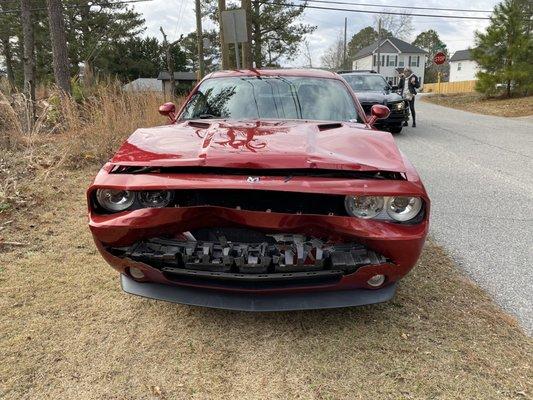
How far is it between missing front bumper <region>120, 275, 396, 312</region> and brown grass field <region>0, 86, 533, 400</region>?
0.27 m

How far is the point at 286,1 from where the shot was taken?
90.2 ft

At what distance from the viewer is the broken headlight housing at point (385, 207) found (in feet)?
7.23

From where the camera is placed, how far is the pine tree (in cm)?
2219

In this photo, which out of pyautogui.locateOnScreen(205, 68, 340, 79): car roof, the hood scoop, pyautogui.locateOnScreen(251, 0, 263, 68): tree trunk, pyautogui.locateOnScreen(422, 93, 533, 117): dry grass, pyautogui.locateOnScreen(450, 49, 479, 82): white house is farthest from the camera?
pyautogui.locateOnScreen(450, 49, 479, 82): white house

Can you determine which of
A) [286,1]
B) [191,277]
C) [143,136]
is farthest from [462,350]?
[286,1]

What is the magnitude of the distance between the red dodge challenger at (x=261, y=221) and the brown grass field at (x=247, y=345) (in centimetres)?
28

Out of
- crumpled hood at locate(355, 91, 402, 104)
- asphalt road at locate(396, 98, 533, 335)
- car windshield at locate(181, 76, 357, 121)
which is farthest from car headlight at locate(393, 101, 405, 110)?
car windshield at locate(181, 76, 357, 121)

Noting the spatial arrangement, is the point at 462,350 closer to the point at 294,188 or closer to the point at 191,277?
the point at 294,188

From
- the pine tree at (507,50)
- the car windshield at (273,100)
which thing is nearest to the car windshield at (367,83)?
the car windshield at (273,100)

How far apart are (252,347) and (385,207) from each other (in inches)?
41.7

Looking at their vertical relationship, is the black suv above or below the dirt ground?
above

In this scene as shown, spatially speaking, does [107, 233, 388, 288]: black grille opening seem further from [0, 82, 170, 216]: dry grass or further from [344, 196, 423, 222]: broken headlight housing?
[0, 82, 170, 216]: dry grass

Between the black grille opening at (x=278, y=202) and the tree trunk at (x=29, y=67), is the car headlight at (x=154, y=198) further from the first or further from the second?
the tree trunk at (x=29, y=67)

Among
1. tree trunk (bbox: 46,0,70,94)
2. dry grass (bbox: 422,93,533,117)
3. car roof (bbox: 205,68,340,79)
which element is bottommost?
dry grass (bbox: 422,93,533,117)
